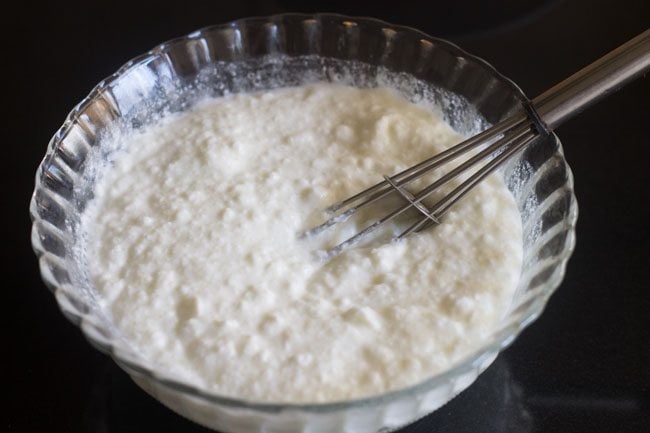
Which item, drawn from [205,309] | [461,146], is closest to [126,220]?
[205,309]

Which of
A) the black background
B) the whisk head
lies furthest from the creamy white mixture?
the black background

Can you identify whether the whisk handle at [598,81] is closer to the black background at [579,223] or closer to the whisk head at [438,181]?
the whisk head at [438,181]

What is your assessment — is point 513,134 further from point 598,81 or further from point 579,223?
point 579,223

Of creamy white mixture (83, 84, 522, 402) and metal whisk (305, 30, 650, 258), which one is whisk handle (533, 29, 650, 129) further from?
creamy white mixture (83, 84, 522, 402)

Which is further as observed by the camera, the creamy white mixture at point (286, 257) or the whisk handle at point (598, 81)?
the whisk handle at point (598, 81)

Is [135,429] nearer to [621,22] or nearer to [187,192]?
[187,192]

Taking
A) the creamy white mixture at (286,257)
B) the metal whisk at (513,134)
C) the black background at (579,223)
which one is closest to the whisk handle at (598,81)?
the metal whisk at (513,134)
